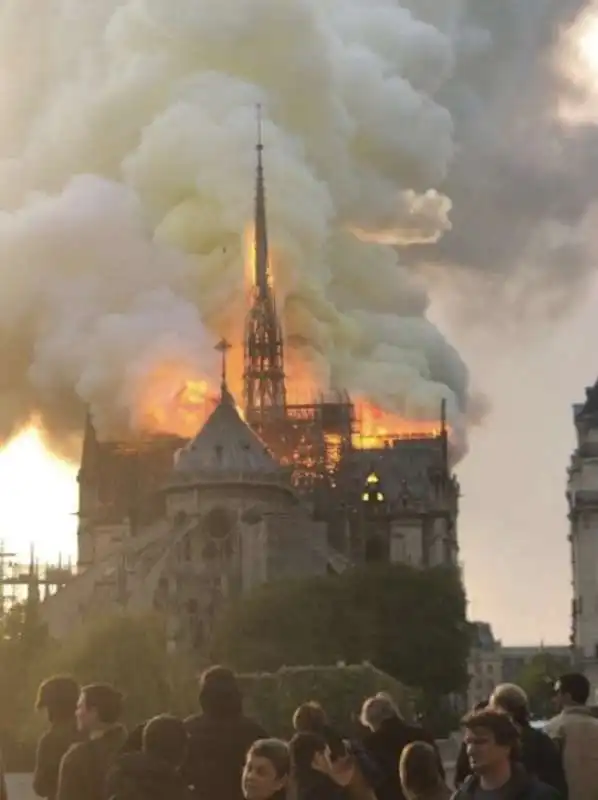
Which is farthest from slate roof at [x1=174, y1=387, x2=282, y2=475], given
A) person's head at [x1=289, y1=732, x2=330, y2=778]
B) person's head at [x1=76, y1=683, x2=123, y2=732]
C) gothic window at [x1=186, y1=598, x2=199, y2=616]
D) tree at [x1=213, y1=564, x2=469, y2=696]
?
person's head at [x1=289, y1=732, x2=330, y2=778]

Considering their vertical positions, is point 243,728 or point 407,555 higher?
point 407,555

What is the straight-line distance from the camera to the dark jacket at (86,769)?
915 inches

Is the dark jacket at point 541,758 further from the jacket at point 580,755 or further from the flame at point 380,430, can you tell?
the flame at point 380,430

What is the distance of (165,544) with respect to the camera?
151 metres

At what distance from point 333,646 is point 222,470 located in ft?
116

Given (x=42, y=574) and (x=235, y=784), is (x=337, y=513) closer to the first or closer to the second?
(x=42, y=574)

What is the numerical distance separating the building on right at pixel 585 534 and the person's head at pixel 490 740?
135m

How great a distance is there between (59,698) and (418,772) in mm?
5808

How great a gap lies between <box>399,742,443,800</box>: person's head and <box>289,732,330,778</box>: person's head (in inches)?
37.8

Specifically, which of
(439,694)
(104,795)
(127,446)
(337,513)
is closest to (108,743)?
(104,795)

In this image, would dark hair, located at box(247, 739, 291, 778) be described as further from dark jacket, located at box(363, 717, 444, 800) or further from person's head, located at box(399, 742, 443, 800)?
dark jacket, located at box(363, 717, 444, 800)

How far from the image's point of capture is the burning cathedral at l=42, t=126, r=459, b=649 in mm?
146750

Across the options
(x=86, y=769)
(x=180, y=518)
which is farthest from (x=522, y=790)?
(x=180, y=518)

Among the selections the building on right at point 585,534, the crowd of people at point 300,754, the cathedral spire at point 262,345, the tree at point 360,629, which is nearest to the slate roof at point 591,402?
the building on right at point 585,534
